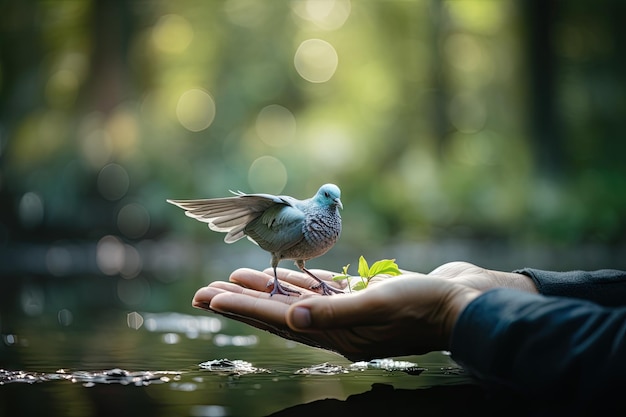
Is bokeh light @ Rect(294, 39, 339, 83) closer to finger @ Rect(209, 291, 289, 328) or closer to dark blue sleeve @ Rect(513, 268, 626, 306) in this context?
→ dark blue sleeve @ Rect(513, 268, 626, 306)

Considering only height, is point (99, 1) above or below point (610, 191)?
above

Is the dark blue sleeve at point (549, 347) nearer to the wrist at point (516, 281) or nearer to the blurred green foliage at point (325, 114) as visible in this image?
the wrist at point (516, 281)

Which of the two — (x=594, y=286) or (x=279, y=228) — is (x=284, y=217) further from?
(x=594, y=286)

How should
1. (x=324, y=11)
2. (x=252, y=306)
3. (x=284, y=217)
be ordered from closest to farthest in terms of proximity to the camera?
(x=252, y=306)
(x=284, y=217)
(x=324, y=11)

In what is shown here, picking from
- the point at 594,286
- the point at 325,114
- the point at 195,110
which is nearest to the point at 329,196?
the point at 594,286

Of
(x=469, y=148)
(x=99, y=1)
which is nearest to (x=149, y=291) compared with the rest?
(x=99, y=1)

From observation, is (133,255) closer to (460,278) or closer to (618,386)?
(460,278)
